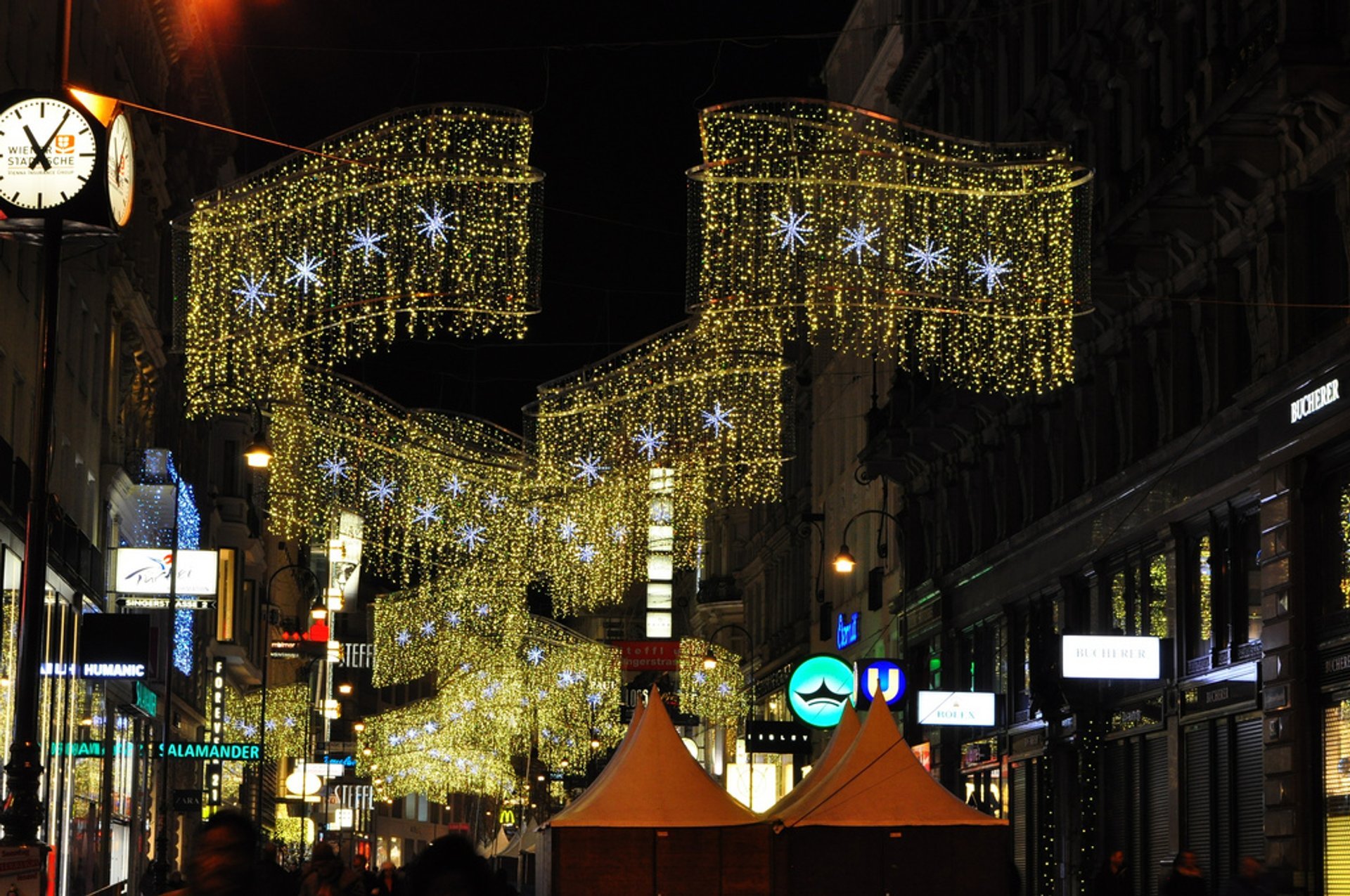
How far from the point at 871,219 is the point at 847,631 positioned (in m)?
34.0

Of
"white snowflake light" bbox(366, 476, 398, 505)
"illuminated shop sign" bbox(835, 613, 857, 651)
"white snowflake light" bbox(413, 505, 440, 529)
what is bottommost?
"illuminated shop sign" bbox(835, 613, 857, 651)

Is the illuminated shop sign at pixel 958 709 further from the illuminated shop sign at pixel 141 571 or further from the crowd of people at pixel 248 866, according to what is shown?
the crowd of people at pixel 248 866

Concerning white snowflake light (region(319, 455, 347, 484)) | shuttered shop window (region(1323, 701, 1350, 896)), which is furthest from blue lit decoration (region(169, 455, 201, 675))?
shuttered shop window (region(1323, 701, 1350, 896))

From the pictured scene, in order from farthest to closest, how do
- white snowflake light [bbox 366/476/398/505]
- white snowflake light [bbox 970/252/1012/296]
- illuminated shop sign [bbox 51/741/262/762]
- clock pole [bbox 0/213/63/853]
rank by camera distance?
1. white snowflake light [bbox 366/476/398/505]
2. illuminated shop sign [bbox 51/741/262/762]
3. white snowflake light [bbox 970/252/1012/296]
4. clock pole [bbox 0/213/63/853]

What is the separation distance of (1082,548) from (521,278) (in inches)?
587

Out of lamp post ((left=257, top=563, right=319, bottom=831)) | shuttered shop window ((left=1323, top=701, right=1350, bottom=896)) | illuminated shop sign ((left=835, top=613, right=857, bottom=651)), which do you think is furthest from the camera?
illuminated shop sign ((left=835, top=613, right=857, bottom=651))

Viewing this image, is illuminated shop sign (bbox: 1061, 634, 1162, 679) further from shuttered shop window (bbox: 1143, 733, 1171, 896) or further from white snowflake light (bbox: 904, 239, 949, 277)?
white snowflake light (bbox: 904, 239, 949, 277)

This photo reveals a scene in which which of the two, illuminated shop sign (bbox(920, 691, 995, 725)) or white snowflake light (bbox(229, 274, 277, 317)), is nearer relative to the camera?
white snowflake light (bbox(229, 274, 277, 317))

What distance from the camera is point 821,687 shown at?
37406 mm

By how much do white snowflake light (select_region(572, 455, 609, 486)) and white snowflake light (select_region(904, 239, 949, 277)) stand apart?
15.2 m

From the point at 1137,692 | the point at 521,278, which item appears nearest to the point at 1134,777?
the point at 1137,692

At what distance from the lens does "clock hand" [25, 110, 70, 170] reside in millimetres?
16875

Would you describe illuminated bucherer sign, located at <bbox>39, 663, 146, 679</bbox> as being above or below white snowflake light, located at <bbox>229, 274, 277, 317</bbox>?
below

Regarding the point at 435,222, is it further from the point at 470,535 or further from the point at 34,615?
the point at 470,535
